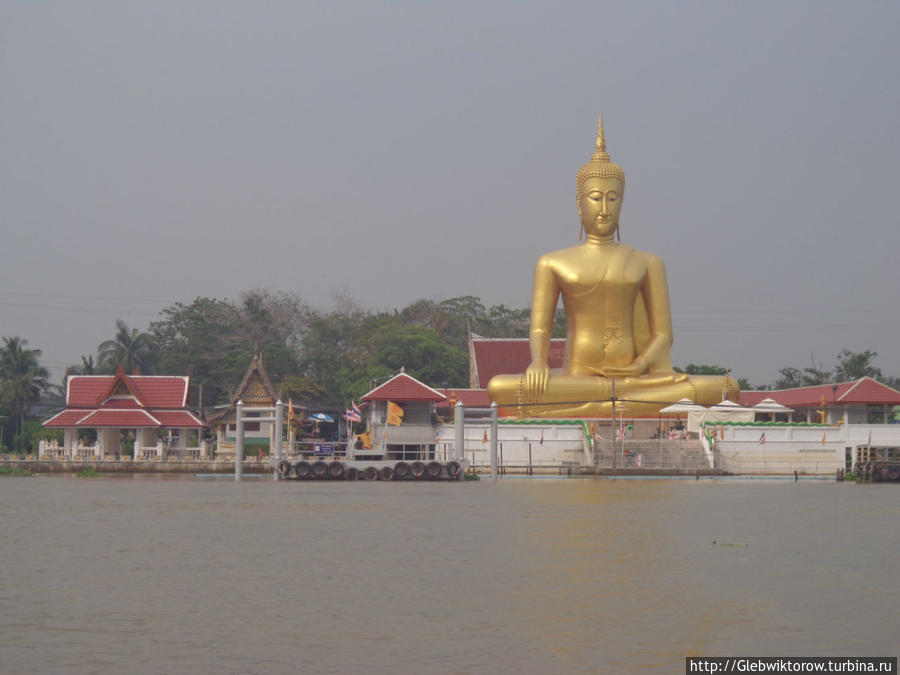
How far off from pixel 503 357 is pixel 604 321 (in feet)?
49.2

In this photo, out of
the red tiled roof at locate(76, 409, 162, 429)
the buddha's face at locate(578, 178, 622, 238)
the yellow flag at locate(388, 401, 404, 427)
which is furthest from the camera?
the red tiled roof at locate(76, 409, 162, 429)

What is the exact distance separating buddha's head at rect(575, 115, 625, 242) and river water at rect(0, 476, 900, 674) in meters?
20.6

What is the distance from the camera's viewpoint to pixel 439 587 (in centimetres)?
1027

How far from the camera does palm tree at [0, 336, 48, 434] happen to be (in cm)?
5600

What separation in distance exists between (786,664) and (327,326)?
57.3 metres

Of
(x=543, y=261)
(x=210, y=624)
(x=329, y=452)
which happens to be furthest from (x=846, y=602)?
(x=543, y=261)

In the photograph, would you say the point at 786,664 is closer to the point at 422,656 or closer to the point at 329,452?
the point at 422,656

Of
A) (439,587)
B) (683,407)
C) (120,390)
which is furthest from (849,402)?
(439,587)

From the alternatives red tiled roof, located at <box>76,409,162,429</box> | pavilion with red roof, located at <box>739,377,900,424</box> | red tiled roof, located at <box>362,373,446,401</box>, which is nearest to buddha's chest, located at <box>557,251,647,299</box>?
red tiled roof, located at <box>362,373,446,401</box>

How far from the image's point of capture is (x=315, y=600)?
9.54m

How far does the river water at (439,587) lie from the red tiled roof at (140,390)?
2382cm

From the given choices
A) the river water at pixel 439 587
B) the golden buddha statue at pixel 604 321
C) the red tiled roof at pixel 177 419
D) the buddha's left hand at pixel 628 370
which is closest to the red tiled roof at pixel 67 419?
the red tiled roof at pixel 177 419

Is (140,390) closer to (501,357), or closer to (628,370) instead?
(501,357)

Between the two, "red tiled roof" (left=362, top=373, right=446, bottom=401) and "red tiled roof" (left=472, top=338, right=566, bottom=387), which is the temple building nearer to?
"red tiled roof" (left=362, top=373, right=446, bottom=401)
